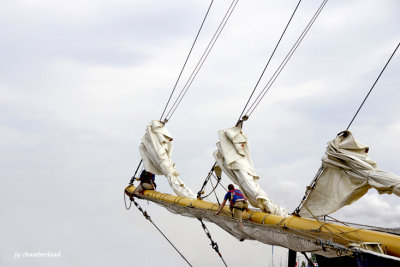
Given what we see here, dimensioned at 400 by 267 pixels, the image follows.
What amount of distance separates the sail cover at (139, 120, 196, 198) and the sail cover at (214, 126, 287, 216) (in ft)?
9.82

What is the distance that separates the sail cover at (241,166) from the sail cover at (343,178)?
3.75 feet

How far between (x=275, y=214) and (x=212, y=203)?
2.76 m

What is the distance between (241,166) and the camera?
1241 cm

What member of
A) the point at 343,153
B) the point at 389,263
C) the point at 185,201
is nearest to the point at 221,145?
the point at 185,201

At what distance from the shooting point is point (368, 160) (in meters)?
9.48

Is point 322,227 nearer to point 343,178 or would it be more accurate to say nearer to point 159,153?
point 343,178

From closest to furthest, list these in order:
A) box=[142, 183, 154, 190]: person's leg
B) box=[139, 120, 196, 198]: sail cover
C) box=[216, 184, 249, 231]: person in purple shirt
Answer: box=[216, 184, 249, 231]: person in purple shirt < box=[139, 120, 196, 198]: sail cover < box=[142, 183, 154, 190]: person's leg

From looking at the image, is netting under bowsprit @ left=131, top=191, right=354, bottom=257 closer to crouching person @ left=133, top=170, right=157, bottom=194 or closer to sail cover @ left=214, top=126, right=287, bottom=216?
sail cover @ left=214, top=126, right=287, bottom=216

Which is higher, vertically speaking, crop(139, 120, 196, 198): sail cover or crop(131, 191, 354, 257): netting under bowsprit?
crop(139, 120, 196, 198): sail cover

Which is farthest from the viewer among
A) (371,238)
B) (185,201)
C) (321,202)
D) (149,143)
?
(149,143)

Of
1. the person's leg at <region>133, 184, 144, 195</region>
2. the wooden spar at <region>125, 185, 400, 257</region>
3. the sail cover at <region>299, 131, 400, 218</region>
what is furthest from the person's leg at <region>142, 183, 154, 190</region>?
the sail cover at <region>299, 131, 400, 218</region>

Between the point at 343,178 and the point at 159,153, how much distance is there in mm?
7758

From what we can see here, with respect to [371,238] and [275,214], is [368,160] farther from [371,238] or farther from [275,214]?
[275,214]

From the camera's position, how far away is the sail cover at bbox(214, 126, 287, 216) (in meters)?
11.4
